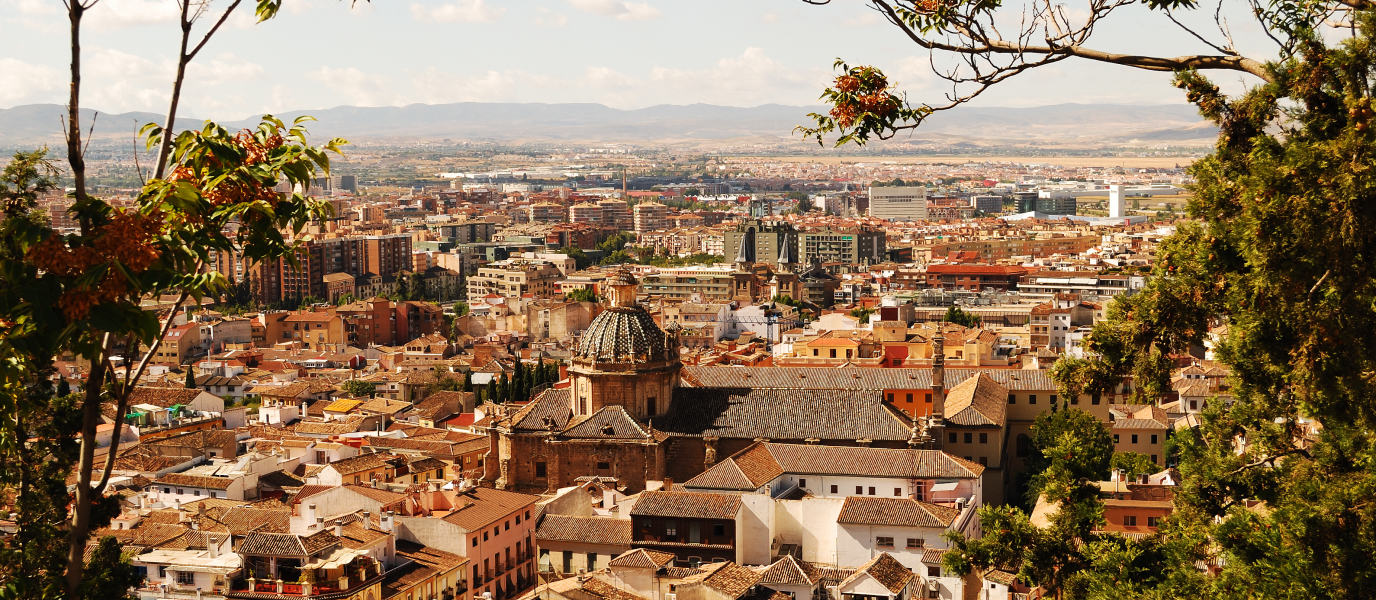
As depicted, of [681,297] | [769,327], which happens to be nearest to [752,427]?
[769,327]

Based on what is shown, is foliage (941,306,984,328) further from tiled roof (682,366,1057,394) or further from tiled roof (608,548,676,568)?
tiled roof (608,548,676,568)

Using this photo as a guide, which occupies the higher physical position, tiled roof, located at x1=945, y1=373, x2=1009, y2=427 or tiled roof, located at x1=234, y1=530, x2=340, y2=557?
tiled roof, located at x1=234, y1=530, x2=340, y2=557

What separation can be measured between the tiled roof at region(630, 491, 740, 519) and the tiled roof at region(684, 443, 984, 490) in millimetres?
1012

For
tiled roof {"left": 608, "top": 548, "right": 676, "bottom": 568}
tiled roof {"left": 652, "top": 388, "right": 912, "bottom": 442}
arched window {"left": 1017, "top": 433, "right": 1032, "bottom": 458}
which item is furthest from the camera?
arched window {"left": 1017, "top": 433, "right": 1032, "bottom": 458}

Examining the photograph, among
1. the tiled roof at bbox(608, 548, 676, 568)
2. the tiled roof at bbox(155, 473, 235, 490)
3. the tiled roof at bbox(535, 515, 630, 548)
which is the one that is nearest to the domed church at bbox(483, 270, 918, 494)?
the tiled roof at bbox(535, 515, 630, 548)

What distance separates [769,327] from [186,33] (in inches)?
2207

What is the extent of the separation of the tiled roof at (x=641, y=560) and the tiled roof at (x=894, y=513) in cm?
328

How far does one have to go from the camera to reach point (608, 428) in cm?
2708

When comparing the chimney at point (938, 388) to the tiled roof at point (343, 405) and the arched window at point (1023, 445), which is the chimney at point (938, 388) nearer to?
the arched window at point (1023, 445)

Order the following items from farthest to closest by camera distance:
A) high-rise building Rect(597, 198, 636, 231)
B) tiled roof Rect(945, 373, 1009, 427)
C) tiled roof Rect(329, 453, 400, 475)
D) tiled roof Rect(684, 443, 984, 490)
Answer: high-rise building Rect(597, 198, 636, 231) → tiled roof Rect(945, 373, 1009, 427) → tiled roof Rect(329, 453, 400, 475) → tiled roof Rect(684, 443, 984, 490)

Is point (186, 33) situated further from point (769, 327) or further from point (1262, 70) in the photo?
point (769, 327)

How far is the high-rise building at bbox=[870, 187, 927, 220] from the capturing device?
6575 inches

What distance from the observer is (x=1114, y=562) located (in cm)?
1164

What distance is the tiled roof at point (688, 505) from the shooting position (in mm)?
22406
